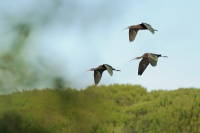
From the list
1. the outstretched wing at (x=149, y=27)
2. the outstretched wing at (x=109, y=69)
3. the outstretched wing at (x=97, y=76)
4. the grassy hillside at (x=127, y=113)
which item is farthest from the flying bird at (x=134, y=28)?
the grassy hillside at (x=127, y=113)

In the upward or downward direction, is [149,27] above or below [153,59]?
above

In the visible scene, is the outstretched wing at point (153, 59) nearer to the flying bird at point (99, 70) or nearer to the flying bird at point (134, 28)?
the flying bird at point (134, 28)

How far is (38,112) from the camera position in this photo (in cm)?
4066

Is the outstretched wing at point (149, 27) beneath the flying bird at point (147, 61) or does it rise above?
above

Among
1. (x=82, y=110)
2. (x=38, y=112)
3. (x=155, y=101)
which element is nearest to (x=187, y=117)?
(x=155, y=101)

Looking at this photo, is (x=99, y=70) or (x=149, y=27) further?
(x=99, y=70)

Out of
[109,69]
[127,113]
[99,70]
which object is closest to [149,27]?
[109,69]

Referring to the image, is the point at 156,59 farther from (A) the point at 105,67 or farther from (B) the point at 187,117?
(B) the point at 187,117

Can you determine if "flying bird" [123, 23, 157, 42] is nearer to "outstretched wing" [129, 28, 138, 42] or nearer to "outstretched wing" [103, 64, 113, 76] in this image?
"outstretched wing" [129, 28, 138, 42]

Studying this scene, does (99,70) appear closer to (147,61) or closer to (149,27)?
(147,61)

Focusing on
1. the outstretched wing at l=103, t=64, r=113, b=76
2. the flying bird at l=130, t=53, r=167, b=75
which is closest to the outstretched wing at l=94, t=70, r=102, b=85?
the outstretched wing at l=103, t=64, r=113, b=76

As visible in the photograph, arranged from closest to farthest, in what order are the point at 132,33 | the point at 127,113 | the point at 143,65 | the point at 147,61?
the point at 143,65 < the point at 147,61 < the point at 132,33 < the point at 127,113

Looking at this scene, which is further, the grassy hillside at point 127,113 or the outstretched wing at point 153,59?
the grassy hillside at point 127,113

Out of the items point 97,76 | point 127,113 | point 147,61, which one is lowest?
point 127,113
